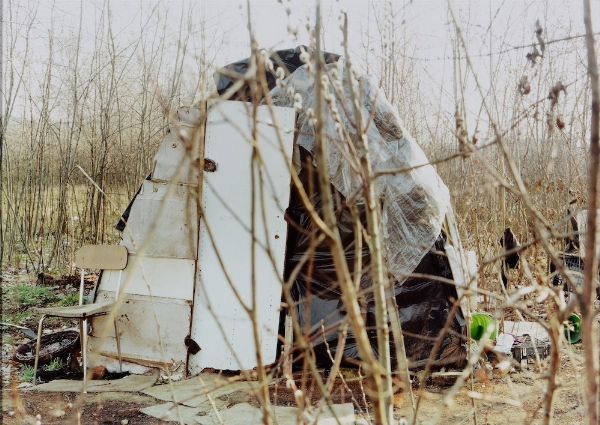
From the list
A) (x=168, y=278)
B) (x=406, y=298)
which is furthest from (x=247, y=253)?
(x=406, y=298)

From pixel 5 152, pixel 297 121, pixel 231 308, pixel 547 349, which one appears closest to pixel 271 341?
pixel 231 308

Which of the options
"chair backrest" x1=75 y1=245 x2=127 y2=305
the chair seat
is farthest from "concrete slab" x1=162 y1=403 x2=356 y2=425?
"chair backrest" x1=75 y1=245 x2=127 y2=305

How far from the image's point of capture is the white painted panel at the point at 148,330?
5535mm

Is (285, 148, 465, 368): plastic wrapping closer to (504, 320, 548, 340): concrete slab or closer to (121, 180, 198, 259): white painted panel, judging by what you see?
(121, 180, 198, 259): white painted panel

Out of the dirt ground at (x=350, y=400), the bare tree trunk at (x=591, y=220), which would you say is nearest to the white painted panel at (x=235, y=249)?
the dirt ground at (x=350, y=400)

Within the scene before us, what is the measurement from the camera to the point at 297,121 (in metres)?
5.74

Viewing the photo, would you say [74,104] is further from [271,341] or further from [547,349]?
[547,349]

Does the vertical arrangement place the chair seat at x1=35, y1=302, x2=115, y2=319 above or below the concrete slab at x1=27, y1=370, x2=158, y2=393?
above

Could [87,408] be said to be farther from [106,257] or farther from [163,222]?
[163,222]

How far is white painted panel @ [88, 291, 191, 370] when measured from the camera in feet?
18.2

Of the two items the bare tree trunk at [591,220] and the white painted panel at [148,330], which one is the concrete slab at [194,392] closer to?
the white painted panel at [148,330]

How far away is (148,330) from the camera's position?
5621 millimetres

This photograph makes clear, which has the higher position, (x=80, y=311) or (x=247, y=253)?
(x=247, y=253)

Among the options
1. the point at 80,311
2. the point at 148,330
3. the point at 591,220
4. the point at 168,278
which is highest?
the point at 591,220
